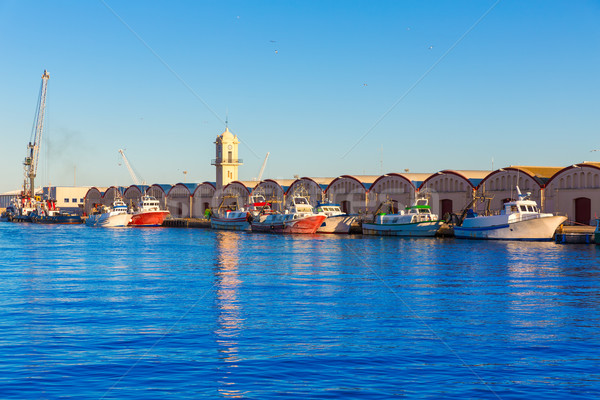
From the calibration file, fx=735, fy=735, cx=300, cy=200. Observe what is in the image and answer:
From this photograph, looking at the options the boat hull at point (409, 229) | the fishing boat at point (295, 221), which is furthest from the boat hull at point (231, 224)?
the boat hull at point (409, 229)

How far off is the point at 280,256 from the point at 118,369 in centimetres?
4178

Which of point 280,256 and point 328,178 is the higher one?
point 328,178

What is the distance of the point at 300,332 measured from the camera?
2578 centimetres

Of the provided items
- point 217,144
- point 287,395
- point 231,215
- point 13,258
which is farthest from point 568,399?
point 217,144

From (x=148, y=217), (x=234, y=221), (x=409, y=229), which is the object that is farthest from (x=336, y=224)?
(x=148, y=217)

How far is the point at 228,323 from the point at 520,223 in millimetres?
60387

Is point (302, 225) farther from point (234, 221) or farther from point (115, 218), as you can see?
point (115, 218)

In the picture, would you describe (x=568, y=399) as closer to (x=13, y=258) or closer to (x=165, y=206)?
(x=13, y=258)

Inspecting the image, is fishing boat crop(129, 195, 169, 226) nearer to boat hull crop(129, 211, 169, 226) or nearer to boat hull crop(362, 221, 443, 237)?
boat hull crop(129, 211, 169, 226)

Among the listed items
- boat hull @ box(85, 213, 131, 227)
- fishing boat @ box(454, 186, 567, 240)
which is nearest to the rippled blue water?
fishing boat @ box(454, 186, 567, 240)

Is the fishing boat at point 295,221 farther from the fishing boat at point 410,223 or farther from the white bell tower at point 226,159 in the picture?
the white bell tower at point 226,159

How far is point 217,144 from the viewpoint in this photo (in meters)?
152

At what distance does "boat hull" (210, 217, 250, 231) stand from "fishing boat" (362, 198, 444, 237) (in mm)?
25103

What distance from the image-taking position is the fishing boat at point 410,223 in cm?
9419
